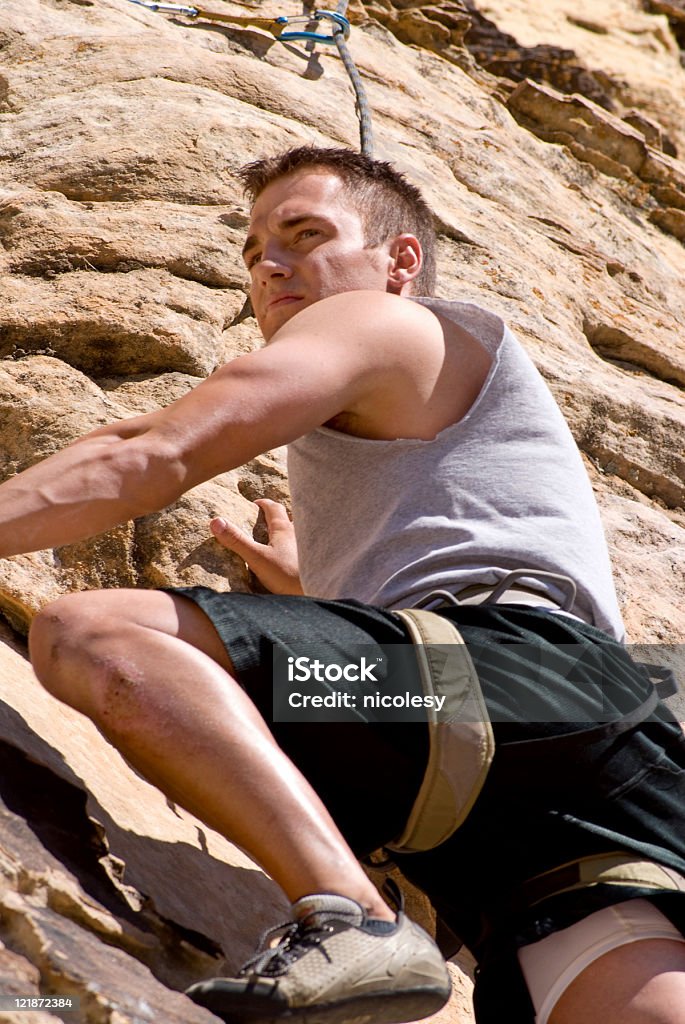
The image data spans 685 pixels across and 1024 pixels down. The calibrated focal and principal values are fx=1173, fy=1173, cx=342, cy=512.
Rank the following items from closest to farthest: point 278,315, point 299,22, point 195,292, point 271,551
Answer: point 278,315 < point 271,551 < point 195,292 < point 299,22

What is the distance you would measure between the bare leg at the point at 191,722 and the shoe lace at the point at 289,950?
7 cm

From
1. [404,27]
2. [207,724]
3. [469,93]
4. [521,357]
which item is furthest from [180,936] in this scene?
[404,27]

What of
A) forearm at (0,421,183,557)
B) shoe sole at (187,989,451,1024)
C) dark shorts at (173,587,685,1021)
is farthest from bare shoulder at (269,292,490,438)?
shoe sole at (187,989,451,1024)

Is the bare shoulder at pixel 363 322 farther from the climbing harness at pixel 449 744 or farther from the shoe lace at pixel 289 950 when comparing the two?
the shoe lace at pixel 289 950

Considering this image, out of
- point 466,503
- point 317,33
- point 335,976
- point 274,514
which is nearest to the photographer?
point 335,976

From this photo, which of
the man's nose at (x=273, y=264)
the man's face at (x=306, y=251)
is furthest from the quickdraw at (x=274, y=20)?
the man's nose at (x=273, y=264)

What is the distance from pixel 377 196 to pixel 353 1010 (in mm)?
2152

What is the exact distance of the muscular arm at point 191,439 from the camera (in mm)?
2189

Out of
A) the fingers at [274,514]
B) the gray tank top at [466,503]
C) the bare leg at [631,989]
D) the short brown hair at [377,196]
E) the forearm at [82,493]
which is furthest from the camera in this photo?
the fingers at [274,514]

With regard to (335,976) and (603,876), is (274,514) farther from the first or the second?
(335,976)

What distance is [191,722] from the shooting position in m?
1.91

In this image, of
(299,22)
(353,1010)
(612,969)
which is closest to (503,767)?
(612,969)

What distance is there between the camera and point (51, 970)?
5.96 feet

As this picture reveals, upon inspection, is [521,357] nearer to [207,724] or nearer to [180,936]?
[207,724]
